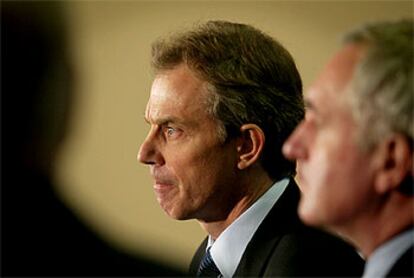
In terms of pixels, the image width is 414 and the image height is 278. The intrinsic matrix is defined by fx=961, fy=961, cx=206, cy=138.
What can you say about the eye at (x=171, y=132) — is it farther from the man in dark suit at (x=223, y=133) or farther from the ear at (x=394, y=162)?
the ear at (x=394, y=162)

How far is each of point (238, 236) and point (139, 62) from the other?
47.5 inches

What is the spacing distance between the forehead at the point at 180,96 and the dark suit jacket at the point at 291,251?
0.29 metres

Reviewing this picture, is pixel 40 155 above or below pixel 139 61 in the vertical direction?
above

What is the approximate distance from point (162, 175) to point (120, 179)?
3.28 feet

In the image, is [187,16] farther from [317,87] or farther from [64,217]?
[64,217]

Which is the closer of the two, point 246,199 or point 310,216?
point 310,216

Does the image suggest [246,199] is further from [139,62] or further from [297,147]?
[139,62]

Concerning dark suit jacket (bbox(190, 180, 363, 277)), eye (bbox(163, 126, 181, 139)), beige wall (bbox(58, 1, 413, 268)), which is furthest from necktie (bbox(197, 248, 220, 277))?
beige wall (bbox(58, 1, 413, 268))

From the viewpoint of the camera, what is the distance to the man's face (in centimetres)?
216

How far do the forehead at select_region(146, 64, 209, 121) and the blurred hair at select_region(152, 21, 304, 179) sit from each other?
0.6 inches

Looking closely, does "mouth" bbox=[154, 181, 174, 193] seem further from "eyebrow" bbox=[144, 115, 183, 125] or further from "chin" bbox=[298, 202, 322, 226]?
"chin" bbox=[298, 202, 322, 226]

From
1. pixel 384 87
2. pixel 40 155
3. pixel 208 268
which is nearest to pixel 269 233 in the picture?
pixel 208 268

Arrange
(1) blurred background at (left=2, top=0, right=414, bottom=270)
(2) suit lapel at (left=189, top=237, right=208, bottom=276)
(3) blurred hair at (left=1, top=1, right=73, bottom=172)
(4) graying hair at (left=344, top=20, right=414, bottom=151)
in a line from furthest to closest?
(1) blurred background at (left=2, top=0, right=414, bottom=270)
(2) suit lapel at (left=189, top=237, right=208, bottom=276)
(4) graying hair at (left=344, top=20, right=414, bottom=151)
(3) blurred hair at (left=1, top=1, right=73, bottom=172)

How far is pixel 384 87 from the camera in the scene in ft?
4.59
